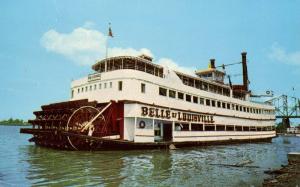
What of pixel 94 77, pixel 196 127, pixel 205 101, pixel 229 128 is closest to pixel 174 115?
pixel 196 127

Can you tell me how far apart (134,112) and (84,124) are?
3372 mm

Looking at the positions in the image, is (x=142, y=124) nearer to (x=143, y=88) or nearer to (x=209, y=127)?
(x=143, y=88)

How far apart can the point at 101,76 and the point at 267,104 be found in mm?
27207

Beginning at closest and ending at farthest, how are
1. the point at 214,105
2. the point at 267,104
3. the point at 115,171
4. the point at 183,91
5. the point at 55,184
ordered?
1. the point at 55,184
2. the point at 115,171
3. the point at 183,91
4. the point at 214,105
5. the point at 267,104

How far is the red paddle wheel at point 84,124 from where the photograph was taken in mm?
17438

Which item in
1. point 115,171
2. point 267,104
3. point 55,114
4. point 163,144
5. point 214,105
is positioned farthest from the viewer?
point 267,104

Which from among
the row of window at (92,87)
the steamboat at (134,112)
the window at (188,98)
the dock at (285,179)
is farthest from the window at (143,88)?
the dock at (285,179)

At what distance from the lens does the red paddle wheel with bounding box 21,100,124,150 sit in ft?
57.2

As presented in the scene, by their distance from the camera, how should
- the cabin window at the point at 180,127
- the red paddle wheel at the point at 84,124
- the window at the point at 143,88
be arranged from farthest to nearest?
the cabin window at the point at 180,127 < the window at the point at 143,88 < the red paddle wheel at the point at 84,124

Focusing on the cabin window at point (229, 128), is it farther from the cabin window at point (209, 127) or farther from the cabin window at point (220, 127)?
the cabin window at point (209, 127)

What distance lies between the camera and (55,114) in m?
21.8

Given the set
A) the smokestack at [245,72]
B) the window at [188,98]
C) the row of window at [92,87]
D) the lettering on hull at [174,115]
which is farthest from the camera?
the smokestack at [245,72]

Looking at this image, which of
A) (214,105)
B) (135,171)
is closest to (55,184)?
(135,171)

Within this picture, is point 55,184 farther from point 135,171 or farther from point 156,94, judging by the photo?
point 156,94
